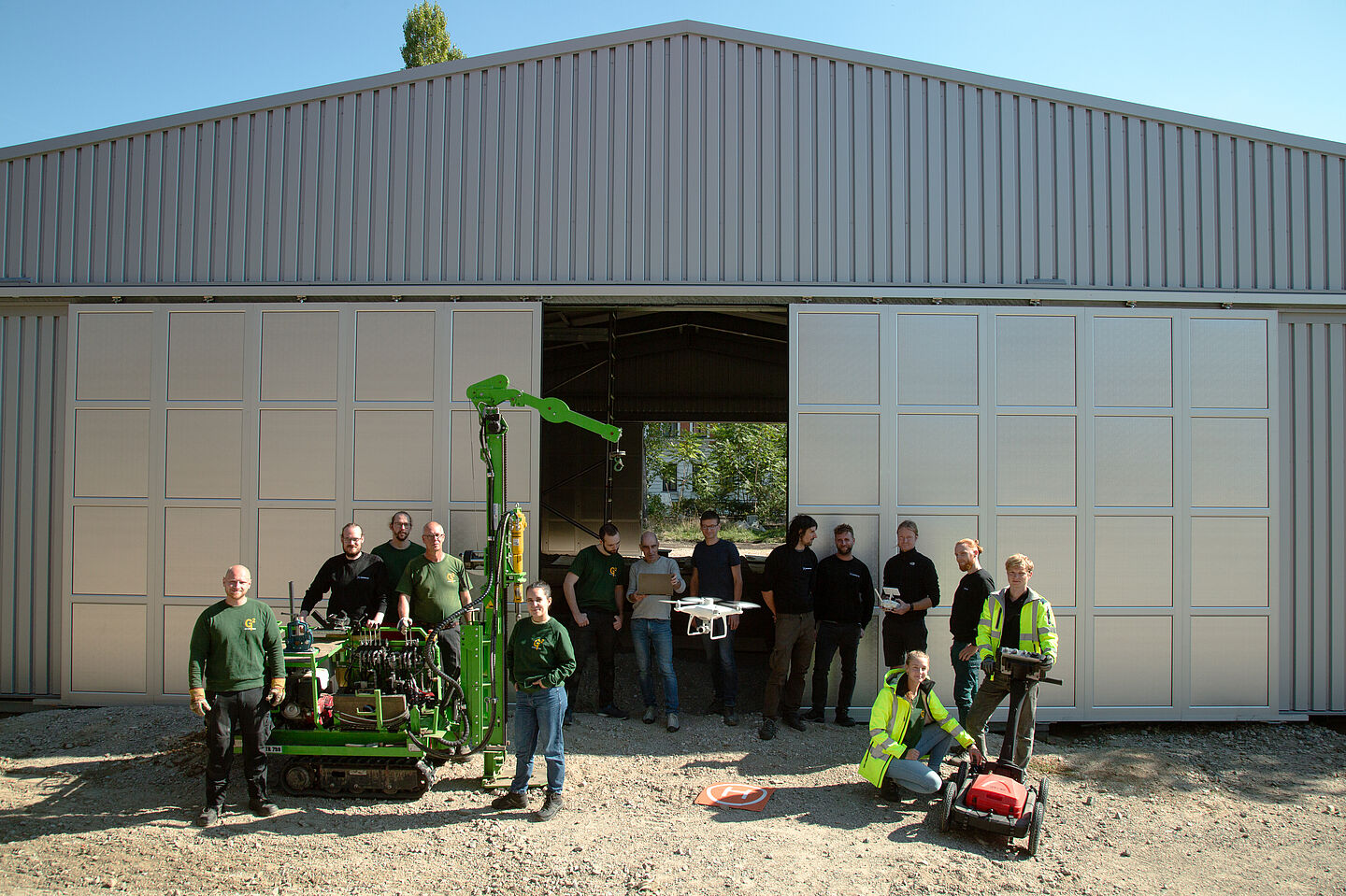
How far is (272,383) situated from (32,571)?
2.98 meters

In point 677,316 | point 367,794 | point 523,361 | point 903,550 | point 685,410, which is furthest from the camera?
point 685,410

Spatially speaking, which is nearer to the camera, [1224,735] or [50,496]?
[1224,735]

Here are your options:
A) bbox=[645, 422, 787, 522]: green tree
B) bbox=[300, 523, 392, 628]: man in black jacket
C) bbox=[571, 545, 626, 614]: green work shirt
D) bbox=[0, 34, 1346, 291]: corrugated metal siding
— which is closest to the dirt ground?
bbox=[571, 545, 626, 614]: green work shirt

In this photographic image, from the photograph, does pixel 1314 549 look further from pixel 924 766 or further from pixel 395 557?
pixel 395 557

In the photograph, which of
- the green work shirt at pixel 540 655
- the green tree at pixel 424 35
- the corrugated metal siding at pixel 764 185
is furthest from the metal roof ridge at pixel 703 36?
the green tree at pixel 424 35

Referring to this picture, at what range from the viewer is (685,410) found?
18.9 meters

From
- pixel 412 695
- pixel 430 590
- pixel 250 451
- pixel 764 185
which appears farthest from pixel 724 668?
pixel 250 451

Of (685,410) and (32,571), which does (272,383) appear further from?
(685,410)

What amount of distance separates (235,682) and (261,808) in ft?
2.76

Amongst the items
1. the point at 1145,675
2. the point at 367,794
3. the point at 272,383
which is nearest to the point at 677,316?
the point at 272,383

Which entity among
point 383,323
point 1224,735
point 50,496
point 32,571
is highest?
point 383,323

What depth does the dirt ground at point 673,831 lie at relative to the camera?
14.8 ft

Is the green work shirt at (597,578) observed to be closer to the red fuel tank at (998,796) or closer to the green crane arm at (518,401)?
the green crane arm at (518,401)

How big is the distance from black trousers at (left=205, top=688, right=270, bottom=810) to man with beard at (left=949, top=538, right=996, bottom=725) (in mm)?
5005
